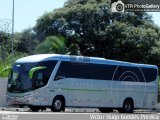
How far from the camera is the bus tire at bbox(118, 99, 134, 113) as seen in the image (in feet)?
90.9

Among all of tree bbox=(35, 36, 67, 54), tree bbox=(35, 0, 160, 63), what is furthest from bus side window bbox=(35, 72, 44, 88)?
tree bbox=(35, 0, 160, 63)

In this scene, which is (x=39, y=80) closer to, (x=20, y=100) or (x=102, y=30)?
(x=20, y=100)

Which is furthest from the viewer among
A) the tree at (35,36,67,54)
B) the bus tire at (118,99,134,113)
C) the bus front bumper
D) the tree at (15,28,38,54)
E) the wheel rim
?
the tree at (15,28,38,54)

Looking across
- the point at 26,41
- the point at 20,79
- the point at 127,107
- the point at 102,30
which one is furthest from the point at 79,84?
the point at 26,41

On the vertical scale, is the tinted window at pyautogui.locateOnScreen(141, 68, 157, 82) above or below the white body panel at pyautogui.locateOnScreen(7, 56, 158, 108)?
above

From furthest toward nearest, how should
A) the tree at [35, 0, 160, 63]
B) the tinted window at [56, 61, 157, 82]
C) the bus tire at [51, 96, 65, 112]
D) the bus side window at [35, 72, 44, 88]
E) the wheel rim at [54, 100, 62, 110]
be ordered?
the tree at [35, 0, 160, 63] → the tinted window at [56, 61, 157, 82] → the wheel rim at [54, 100, 62, 110] → the bus tire at [51, 96, 65, 112] → the bus side window at [35, 72, 44, 88]

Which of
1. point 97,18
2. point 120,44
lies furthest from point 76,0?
point 120,44

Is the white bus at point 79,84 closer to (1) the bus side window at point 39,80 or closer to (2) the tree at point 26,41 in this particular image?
(1) the bus side window at point 39,80

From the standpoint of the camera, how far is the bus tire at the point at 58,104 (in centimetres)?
2322

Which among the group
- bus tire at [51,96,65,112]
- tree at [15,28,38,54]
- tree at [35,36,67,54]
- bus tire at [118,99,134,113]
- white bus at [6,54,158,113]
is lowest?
bus tire at [118,99,134,113]

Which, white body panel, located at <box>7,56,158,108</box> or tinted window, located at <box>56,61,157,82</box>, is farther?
tinted window, located at <box>56,61,157,82</box>

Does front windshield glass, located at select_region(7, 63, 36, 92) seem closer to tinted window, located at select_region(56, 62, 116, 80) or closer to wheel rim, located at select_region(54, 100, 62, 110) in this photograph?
tinted window, located at select_region(56, 62, 116, 80)

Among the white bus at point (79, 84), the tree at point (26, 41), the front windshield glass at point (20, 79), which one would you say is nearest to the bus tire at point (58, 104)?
the white bus at point (79, 84)

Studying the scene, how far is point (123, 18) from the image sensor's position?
52062 millimetres
